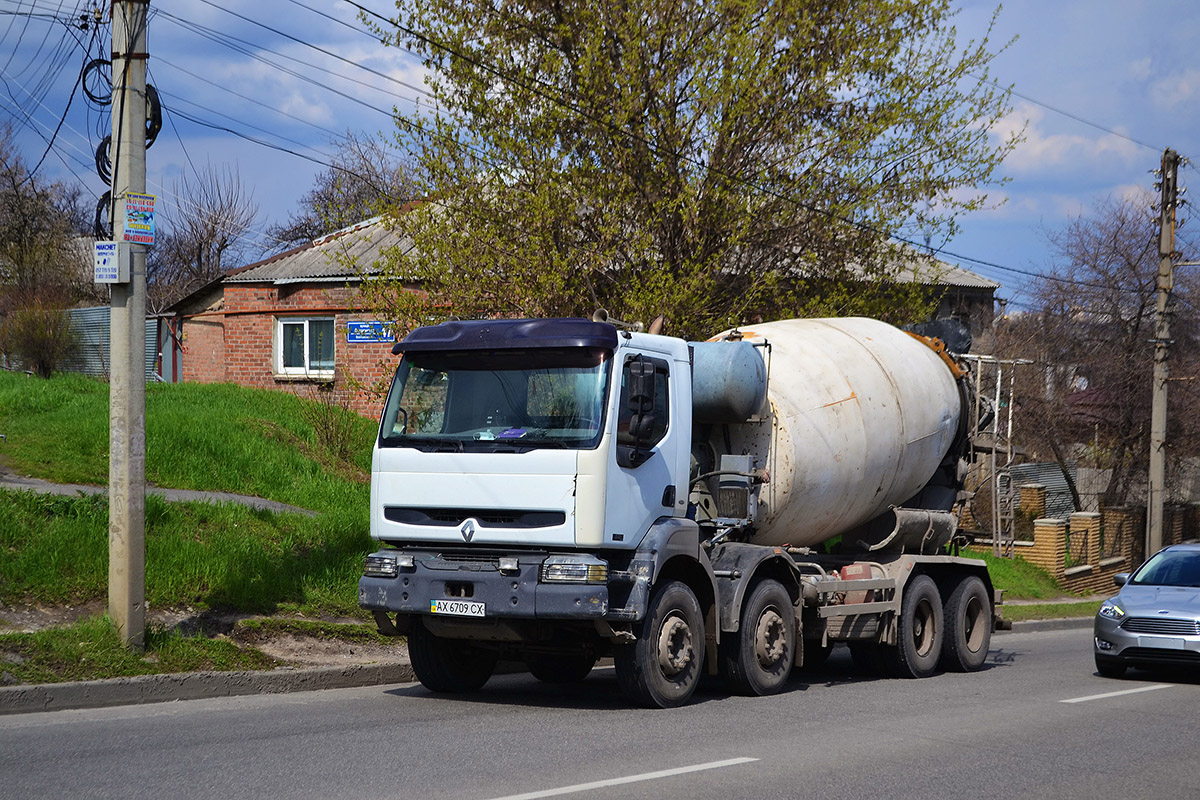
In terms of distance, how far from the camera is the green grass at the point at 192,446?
46.8ft

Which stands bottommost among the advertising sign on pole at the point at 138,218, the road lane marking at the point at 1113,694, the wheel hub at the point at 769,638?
the road lane marking at the point at 1113,694

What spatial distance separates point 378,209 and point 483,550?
7.37m

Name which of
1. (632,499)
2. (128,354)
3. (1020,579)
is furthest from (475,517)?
(1020,579)

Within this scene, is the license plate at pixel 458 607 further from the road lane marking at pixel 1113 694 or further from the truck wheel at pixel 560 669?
the road lane marking at pixel 1113 694

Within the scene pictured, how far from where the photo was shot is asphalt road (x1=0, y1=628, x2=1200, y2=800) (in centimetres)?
641

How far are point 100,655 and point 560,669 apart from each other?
3.82m

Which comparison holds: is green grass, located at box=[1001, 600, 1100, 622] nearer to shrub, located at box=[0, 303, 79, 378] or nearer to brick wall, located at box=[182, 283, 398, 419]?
brick wall, located at box=[182, 283, 398, 419]

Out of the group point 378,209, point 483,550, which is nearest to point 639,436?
point 483,550

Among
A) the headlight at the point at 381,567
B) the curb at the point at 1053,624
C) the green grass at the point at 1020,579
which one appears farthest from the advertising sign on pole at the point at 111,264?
the green grass at the point at 1020,579

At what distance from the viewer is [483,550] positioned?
888 centimetres

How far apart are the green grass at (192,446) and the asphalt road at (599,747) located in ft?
16.9

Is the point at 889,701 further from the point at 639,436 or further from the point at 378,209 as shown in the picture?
the point at 378,209

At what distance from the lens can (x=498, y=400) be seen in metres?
8.98

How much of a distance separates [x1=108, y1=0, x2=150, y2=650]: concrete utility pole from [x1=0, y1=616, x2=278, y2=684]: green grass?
0.55ft
